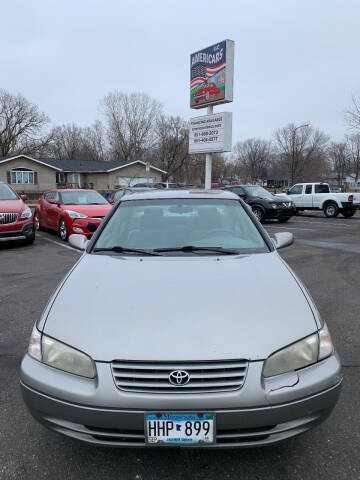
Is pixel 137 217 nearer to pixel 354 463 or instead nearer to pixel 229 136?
pixel 354 463

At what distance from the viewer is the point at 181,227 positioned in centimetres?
339

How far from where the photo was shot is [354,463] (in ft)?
7.02

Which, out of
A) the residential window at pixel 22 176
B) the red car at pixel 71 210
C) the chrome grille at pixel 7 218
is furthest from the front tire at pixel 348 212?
the residential window at pixel 22 176

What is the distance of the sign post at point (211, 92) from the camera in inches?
Answer: 582

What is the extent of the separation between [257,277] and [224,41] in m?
14.4

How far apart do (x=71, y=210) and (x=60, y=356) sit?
8.73 meters

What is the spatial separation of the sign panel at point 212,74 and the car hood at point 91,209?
765 centimetres

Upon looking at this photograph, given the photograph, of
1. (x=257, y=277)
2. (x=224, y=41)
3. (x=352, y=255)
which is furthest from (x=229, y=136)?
(x=257, y=277)

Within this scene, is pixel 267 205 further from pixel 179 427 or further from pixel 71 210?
pixel 179 427

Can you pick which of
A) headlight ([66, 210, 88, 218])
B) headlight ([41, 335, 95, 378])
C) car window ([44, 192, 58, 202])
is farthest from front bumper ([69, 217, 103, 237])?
headlight ([41, 335, 95, 378])

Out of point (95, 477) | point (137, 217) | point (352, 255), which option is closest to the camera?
point (95, 477)

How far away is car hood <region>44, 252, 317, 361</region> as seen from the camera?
1.92 meters

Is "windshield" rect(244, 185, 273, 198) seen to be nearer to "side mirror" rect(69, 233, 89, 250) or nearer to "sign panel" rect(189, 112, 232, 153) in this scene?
"sign panel" rect(189, 112, 232, 153)

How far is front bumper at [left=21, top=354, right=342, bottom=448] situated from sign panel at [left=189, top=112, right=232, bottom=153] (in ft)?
45.1
